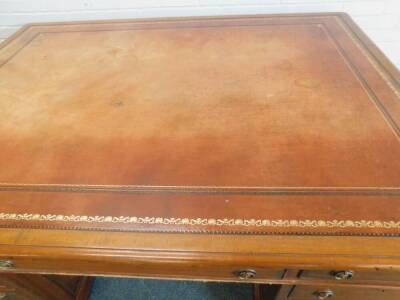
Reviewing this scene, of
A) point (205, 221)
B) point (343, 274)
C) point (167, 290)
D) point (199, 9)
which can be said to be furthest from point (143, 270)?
point (199, 9)

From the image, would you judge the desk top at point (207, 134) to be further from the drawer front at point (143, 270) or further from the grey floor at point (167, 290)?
the grey floor at point (167, 290)

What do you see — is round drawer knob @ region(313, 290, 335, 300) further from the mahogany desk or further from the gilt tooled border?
the gilt tooled border

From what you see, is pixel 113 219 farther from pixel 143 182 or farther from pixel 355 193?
pixel 355 193

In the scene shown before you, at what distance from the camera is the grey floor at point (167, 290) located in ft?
3.95

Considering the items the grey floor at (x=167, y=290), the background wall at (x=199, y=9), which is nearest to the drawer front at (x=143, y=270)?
the grey floor at (x=167, y=290)

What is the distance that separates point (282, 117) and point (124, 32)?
2.68 ft

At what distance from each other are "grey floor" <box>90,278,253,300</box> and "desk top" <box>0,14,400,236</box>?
0.82 m

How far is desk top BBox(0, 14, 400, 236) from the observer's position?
1.83 ft

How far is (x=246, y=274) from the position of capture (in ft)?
1.88

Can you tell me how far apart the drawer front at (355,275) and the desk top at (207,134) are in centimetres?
10

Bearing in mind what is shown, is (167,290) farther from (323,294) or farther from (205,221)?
(205,221)

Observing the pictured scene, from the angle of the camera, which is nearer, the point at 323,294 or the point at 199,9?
the point at 323,294

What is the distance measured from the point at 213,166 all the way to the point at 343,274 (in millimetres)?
340

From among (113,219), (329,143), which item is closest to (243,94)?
(329,143)
